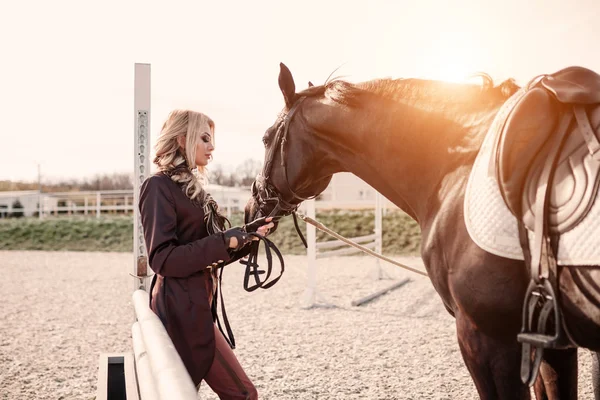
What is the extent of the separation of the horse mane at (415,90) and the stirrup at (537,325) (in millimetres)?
890

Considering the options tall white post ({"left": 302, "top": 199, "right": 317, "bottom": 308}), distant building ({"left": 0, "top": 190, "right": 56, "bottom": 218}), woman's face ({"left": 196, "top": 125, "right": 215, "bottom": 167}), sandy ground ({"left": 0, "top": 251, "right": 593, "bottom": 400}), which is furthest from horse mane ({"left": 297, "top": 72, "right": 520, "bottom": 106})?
distant building ({"left": 0, "top": 190, "right": 56, "bottom": 218})

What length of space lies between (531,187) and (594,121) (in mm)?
320

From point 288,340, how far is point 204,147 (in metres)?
4.34

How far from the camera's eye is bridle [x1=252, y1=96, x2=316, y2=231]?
285 cm

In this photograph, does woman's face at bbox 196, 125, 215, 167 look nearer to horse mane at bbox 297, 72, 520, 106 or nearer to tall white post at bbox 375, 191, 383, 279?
horse mane at bbox 297, 72, 520, 106

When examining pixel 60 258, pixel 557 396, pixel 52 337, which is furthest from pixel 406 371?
pixel 60 258

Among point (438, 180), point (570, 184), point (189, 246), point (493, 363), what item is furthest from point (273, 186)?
point (570, 184)

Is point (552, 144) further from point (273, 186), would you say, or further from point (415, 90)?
point (273, 186)

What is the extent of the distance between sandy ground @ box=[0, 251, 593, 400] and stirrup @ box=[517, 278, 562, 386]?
2.76 meters

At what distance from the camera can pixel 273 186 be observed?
2979 mm

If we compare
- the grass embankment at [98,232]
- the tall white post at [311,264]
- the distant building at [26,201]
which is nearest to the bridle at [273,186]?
the tall white post at [311,264]

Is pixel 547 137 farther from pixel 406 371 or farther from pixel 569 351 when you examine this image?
pixel 406 371

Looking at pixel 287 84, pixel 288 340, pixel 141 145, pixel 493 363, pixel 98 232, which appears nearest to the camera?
pixel 493 363

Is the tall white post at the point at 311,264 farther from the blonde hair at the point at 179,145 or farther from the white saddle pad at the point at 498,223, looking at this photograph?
the white saddle pad at the point at 498,223
